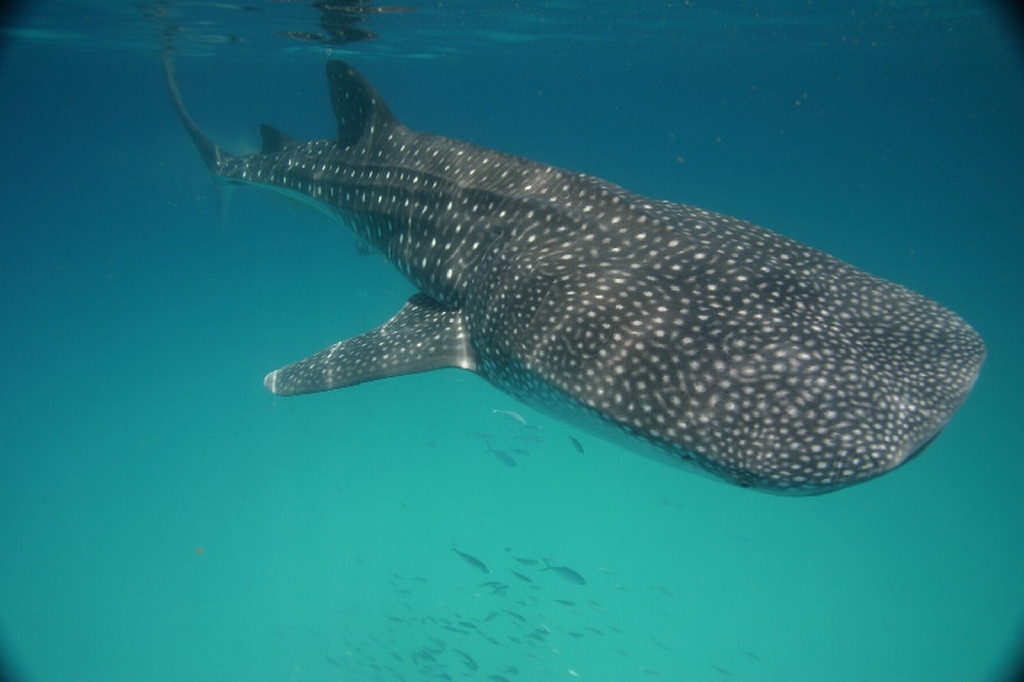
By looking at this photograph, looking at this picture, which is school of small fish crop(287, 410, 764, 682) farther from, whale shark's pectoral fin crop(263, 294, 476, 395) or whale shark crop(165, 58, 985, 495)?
whale shark crop(165, 58, 985, 495)

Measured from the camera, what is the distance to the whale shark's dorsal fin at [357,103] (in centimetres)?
730

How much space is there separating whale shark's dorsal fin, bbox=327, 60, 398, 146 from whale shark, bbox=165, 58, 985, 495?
1.34m

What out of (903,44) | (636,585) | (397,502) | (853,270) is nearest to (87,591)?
(397,502)

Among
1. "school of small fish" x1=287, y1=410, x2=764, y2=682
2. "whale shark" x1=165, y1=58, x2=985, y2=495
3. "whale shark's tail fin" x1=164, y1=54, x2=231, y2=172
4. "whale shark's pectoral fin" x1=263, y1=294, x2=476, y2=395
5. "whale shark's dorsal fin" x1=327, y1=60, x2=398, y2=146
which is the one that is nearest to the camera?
"whale shark" x1=165, y1=58, x2=985, y2=495

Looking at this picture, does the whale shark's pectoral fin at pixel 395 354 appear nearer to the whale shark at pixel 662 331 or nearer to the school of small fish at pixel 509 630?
the whale shark at pixel 662 331

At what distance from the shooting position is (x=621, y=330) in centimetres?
374

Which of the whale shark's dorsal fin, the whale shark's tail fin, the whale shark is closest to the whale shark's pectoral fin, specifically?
the whale shark

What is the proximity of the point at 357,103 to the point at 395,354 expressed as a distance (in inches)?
154

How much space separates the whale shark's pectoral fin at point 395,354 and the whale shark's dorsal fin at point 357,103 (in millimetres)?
2708

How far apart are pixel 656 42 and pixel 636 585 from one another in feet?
73.3

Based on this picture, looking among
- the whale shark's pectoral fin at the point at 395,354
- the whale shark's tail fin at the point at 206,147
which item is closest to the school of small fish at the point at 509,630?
the whale shark's tail fin at the point at 206,147

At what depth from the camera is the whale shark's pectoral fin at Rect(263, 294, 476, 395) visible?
5238 millimetres

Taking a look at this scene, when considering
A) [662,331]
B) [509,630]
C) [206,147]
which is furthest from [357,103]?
[509,630]

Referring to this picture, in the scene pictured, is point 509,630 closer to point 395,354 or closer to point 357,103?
point 395,354
